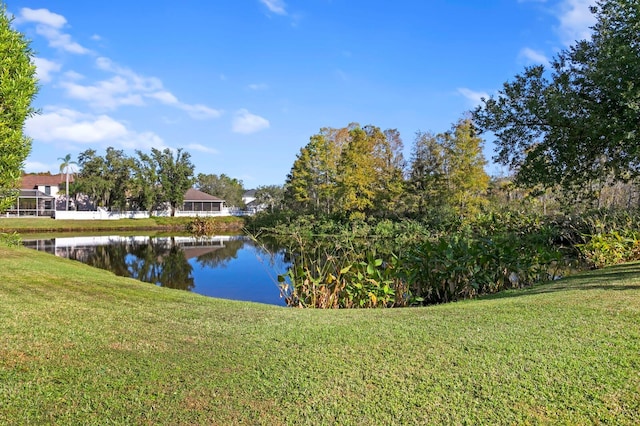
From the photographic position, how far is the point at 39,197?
49.2 m

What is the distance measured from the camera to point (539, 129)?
34.3ft

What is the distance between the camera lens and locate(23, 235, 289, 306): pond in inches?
544

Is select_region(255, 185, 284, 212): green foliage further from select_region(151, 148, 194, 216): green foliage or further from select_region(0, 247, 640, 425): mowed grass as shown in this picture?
select_region(0, 247, 640, 425): mowed grass

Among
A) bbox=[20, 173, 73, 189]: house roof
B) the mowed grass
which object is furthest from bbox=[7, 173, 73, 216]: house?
the mowed grass

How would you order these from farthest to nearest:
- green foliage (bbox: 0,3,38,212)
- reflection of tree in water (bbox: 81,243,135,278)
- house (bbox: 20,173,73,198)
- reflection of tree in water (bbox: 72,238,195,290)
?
1. house (bbox: 20,173,73,198)
2. reflection of tree in water (bbox: 81,243,135,278)
3. reflection of tree in water (bbox: 72,238,195,290)
4. green foliage (bbox: 0,3,38,212)

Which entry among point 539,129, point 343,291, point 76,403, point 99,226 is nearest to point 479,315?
point 343,291

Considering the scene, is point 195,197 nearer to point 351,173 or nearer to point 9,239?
point 351,173

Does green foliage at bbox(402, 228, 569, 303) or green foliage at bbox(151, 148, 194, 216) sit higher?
green foliage at bbox(151, 148, 194, 216)

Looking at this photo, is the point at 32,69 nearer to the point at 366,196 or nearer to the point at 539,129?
the point at 539,129

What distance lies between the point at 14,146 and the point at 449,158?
29.5 metres

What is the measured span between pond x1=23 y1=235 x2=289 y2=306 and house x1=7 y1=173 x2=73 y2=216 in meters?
22.4

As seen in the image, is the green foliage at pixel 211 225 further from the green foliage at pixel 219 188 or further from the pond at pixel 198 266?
the green foliage at pixel 219 188

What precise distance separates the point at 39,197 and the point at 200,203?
59.8 feet

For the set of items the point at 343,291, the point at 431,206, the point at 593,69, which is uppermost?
the point at 593,69
